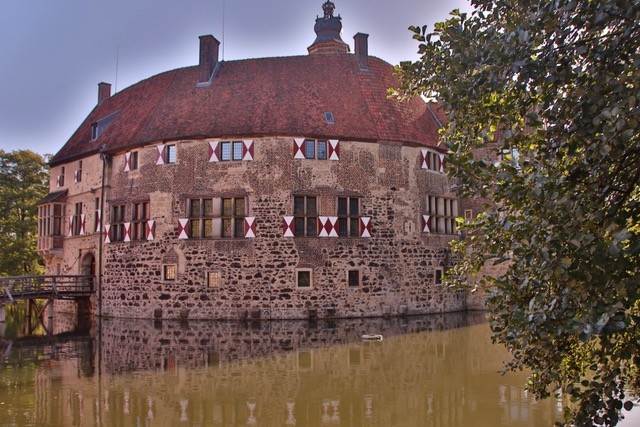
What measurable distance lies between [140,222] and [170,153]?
8.83ft

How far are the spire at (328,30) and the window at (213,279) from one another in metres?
17.6

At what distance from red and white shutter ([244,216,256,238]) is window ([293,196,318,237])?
1383mm

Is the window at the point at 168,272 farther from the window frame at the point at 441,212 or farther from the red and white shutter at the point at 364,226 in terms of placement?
the window frame at the point at 441,212

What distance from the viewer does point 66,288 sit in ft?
73.3

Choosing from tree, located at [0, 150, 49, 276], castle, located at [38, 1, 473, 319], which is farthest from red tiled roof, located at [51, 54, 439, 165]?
tree, located at [0, 150, 49, 276]

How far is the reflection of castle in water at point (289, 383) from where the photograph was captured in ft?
23.6

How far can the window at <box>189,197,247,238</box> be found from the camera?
64.5 feet

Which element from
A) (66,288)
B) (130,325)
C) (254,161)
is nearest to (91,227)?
(66,288)

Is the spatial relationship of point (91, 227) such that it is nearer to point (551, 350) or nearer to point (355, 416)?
point (355, 416)

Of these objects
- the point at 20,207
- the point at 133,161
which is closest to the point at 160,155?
the point at 133,161

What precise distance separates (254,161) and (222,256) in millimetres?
3355

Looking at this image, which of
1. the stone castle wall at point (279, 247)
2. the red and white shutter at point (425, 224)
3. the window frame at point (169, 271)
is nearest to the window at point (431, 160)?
the stone castle wall at point (279, 247)

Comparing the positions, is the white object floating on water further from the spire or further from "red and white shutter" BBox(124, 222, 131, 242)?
the spire

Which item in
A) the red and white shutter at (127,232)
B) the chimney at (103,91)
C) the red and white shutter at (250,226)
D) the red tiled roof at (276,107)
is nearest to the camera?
the red and white shutter at (250,226)
